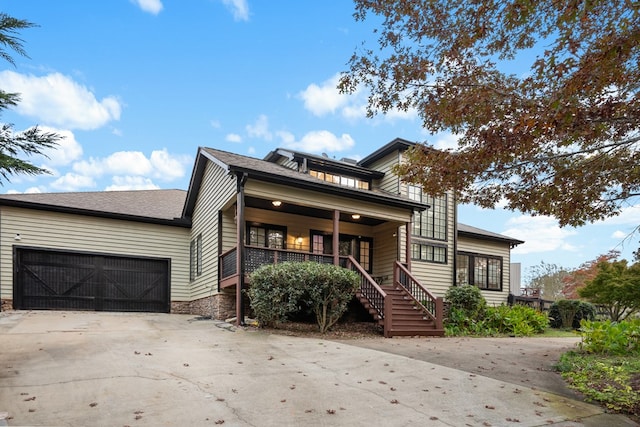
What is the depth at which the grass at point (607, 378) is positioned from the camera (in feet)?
18.9

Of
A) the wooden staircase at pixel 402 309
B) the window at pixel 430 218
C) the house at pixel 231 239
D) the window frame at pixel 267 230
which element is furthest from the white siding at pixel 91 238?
the window at pixel 430 218

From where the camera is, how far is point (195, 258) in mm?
17297

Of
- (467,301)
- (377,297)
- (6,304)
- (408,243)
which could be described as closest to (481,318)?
(467,301)

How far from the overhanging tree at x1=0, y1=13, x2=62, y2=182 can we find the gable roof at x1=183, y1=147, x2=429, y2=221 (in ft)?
20.2

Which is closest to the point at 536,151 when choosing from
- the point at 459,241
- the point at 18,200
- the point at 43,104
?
the point at 459,241

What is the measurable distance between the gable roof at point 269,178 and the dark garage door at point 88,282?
10.6 ft

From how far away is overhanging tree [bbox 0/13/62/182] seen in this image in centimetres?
577

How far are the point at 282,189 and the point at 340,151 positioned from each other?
8227mm

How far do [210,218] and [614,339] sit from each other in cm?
1215

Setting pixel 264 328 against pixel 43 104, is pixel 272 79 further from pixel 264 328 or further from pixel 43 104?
pixel 264 328

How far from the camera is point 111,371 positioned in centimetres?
639

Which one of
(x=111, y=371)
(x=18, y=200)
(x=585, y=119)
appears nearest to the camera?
(x=585, y=119)

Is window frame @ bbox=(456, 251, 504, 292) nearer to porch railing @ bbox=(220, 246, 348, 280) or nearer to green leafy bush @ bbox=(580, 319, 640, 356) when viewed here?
porch railing @ bbox=(220, 246, 348, 280)

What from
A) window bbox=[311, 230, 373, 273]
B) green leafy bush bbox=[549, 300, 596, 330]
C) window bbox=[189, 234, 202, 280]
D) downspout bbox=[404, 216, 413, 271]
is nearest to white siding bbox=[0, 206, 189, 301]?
window bbox=[189, 234, 202, 280]
